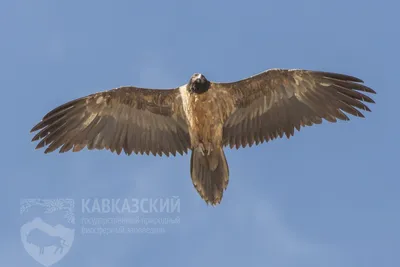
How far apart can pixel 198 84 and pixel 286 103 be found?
2.04 m

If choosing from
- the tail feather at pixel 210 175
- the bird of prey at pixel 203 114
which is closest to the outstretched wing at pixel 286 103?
the bird of prey at pixel 203 114

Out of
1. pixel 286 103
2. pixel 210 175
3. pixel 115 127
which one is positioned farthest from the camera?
pixel 115 127

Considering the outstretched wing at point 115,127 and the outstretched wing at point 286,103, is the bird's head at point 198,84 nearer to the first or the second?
the outstretched wing at point 286,103

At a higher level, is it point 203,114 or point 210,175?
point 203,114

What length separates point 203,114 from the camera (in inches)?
731

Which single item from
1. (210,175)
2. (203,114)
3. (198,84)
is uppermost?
(198,84)

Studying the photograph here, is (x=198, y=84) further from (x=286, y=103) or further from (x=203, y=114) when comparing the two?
(x=286, y=103)

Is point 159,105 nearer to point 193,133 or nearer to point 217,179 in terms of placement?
point 193,133

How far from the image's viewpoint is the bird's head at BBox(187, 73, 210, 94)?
18.3 meters

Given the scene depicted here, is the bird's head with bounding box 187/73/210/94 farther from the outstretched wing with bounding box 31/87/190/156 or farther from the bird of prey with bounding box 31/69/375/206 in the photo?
the outstretched wing with bounding box 31/87/190/156

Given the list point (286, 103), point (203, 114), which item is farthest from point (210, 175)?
point (286, 103)

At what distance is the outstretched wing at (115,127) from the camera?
19125 mm

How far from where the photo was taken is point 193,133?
1877 cm

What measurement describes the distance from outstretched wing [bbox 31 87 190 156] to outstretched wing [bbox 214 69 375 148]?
3.95 ft
